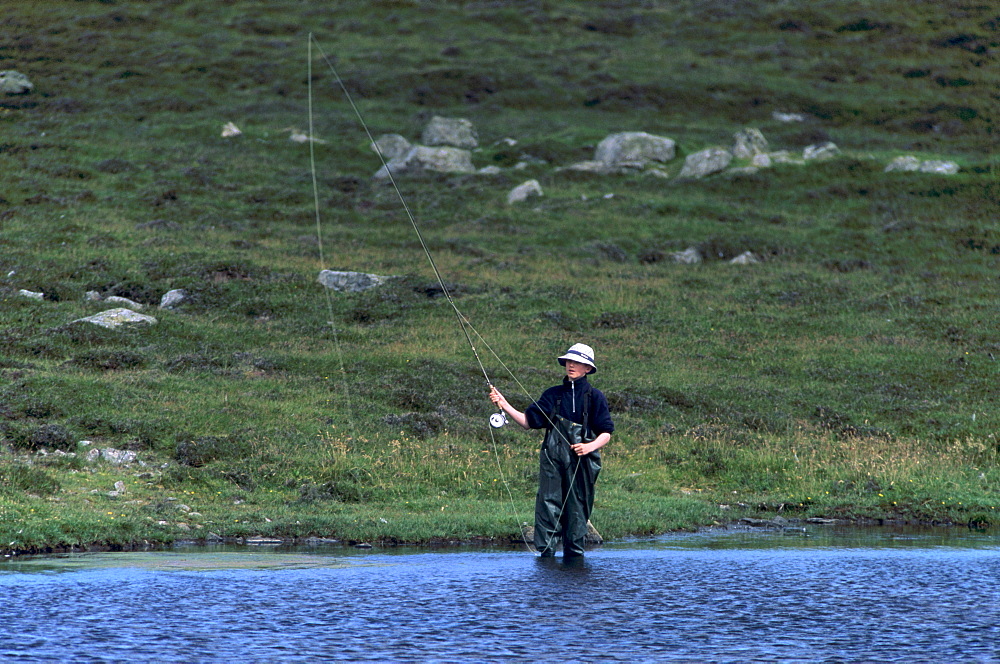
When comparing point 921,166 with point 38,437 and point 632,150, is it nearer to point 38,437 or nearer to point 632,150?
point 632,150

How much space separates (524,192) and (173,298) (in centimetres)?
2232

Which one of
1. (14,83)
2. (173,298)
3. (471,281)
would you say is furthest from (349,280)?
(14,83)

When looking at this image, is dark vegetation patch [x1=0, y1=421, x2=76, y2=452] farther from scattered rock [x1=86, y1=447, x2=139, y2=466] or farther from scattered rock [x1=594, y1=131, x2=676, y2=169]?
scattered rock [x1=594, y1=131, x2=676, y2=169]

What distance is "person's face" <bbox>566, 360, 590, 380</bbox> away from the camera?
11.1 meters

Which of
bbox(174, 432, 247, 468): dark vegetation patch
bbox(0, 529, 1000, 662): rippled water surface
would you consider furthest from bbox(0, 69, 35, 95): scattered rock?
bbox(0, 529, 1000, 662): rippled water surface

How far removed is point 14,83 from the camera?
62.0m

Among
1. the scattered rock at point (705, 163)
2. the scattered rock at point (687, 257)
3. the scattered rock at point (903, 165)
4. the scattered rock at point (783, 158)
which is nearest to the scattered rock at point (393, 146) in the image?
the scattered rock at point (705, 163)

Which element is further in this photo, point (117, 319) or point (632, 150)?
point (632, 150)

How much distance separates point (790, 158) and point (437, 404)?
1525 inches

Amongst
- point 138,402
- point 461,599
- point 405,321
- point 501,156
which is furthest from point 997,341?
point 501,156

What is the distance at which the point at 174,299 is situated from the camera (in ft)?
99.6

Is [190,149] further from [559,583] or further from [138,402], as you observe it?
[559,583]

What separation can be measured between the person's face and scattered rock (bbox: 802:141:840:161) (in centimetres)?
4664

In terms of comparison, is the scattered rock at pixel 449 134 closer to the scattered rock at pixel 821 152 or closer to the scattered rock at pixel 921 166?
the scattered rock at pixel 821 152
